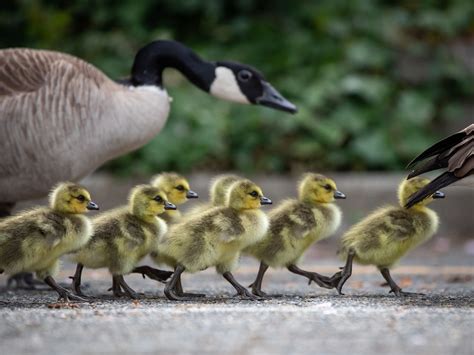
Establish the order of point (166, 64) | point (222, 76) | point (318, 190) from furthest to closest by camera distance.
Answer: point (222, 76) → point (166, 64) → point (318, 190)

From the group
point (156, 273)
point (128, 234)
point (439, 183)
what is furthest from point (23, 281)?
point (439, 183)

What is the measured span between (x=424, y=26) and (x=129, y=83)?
5314 mm

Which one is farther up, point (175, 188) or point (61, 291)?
point (175, 188)

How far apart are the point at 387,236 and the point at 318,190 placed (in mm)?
527

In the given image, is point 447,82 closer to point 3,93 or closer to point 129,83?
point 129,83

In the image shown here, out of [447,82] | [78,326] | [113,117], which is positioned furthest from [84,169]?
[447,82]

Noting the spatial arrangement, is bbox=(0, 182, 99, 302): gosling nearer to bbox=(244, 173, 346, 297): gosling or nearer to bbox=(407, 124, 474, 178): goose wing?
bbox=(244, 173, 346, 297): gosling

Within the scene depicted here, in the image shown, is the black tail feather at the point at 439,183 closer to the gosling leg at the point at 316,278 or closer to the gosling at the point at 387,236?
the gosling at the point at 387,236

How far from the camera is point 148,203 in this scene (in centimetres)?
624

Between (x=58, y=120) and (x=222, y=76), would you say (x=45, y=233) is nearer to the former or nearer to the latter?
(x=58, y=120)

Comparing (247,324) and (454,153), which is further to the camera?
(454,153)

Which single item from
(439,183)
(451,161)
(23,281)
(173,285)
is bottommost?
(23,281)

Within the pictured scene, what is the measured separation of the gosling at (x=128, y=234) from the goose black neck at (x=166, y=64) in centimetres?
194

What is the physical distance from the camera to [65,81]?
24.3 ft
